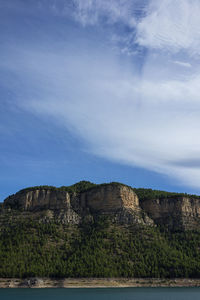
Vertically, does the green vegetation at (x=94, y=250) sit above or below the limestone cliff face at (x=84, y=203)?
below

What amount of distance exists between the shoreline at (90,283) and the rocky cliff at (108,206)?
146ft

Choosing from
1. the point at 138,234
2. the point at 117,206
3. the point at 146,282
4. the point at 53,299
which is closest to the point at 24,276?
the point at 53,299

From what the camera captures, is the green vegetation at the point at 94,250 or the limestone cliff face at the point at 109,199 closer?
the green vegetation at the point at 94,250

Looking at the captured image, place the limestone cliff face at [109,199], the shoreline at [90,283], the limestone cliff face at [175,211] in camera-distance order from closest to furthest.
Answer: the shoreline at [90,283] < the limestone cliff face at [175,211] < the limestone cliff face at [109,199]

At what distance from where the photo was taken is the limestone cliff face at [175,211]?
7293 inches

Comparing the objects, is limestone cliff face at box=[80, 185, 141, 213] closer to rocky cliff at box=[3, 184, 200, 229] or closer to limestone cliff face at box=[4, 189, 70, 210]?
rocky cliff at box=[3, 184, 200, 229]

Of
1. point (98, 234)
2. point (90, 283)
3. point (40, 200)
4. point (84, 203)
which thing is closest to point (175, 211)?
point (84, 203)

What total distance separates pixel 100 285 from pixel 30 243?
38217mm

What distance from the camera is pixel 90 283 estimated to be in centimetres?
12912

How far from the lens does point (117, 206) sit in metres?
187

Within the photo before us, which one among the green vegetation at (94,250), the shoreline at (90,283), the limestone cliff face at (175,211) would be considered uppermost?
the limestone cliff face at (175,211)

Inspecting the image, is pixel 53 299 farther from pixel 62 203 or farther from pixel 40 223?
pixel 62 203

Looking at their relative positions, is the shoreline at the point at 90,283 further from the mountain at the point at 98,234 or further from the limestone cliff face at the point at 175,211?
the limestone cliff face at the point at 175,211

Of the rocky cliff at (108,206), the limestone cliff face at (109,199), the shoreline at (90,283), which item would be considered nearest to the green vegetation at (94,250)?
the shoreline at (90,283)
